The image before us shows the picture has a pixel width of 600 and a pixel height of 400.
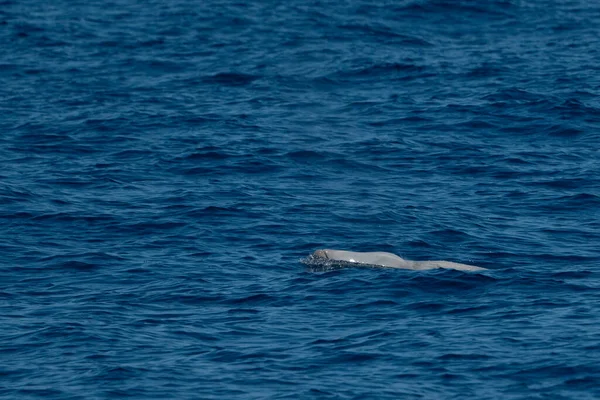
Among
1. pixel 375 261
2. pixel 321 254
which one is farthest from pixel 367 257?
pixel 321 254

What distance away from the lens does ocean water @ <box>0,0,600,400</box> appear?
22.0 m

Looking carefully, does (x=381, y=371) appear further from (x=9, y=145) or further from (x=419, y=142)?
(x=9, y=145)

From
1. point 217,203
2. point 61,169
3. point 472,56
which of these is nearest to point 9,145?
point 61,169

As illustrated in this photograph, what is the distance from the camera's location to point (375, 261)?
27.3 m

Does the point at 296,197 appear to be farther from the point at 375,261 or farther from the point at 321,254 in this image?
the point at 375,261

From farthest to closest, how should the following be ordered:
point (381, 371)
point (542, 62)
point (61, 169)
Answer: point (542, 62), point (61, 169), point (381, 371)

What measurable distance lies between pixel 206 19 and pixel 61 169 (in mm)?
18164

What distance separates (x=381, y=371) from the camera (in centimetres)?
2142

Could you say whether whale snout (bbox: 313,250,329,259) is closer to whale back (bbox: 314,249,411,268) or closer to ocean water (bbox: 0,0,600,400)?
whale back (bbox: 314,249,411,268)

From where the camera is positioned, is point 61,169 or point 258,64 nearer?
point 61,169

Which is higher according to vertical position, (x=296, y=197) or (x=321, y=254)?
(x=321, y=254)

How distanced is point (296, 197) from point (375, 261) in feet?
20.6

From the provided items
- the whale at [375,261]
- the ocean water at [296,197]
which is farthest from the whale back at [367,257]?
the ocean water at [296,197]

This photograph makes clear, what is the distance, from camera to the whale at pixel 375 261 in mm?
27062
